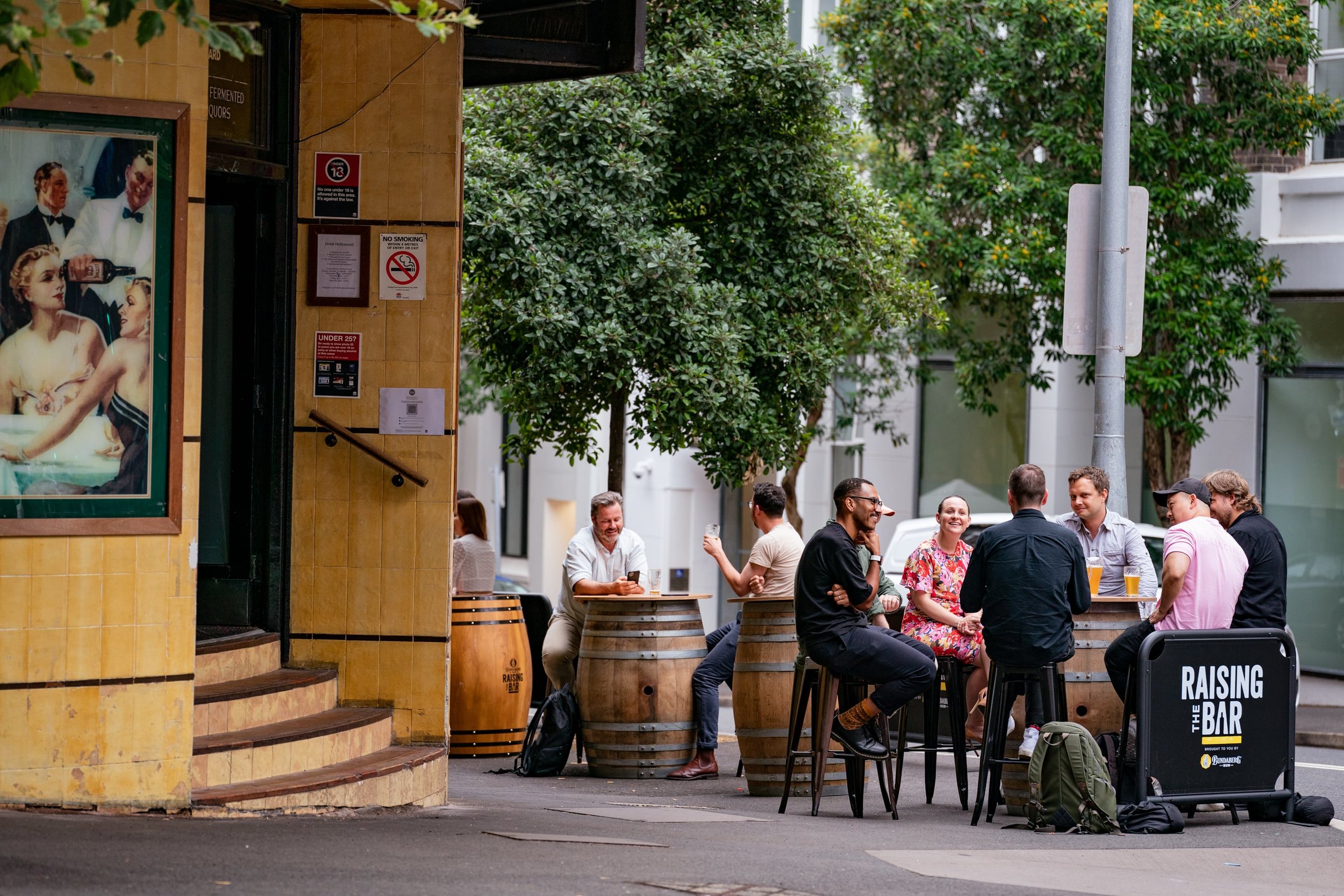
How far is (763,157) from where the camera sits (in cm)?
1461

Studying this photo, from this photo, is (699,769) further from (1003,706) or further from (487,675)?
(1003,706)

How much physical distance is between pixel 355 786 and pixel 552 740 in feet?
10.3

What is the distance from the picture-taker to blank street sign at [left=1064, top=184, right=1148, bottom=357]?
12289 mm

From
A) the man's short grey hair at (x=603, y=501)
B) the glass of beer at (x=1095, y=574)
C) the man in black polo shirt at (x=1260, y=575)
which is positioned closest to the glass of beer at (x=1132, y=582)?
the glass of beer at (x=1095, y=574)

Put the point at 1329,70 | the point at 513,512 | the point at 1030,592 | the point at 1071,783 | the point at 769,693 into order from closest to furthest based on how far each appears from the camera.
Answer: the point at 1071,783 → the point at 1030,592 → the point at 769,693 → the point at 1329,70 → the point at 513,512

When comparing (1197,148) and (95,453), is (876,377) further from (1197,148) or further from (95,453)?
(95,453)

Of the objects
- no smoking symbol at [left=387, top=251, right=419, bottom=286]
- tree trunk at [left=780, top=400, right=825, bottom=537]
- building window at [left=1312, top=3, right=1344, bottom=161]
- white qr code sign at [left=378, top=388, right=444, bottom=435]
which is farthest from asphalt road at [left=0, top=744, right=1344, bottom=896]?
building window at [left=1312, top=3, right=1344, bottom=161]

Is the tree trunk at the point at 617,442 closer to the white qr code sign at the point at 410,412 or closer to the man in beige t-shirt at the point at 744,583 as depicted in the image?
the man in beige t-shirt at the point at 744,583

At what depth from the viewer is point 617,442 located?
48.4 feet

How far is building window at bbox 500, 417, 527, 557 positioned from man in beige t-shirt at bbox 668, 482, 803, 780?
22165 millimetres

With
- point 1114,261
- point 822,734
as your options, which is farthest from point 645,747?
point 1114,261

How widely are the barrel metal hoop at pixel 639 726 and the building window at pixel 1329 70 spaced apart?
36.4ft

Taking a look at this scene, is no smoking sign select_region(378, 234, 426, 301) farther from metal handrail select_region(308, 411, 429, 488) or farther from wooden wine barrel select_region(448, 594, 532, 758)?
wooden wine barrel select_region(448, 594, 532, 758)

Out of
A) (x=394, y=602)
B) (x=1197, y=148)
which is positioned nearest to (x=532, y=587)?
(x=1197, y=148)
